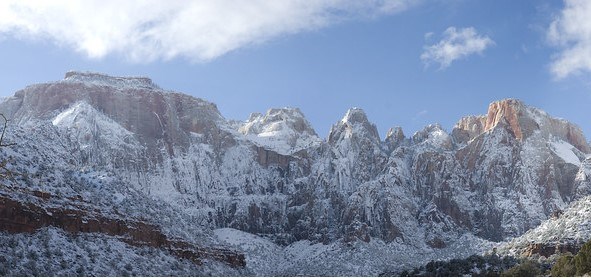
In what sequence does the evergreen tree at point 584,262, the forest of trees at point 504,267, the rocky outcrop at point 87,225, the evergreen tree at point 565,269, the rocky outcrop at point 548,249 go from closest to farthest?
1. the rocky outcrop at point 87,225
2. the evergreen tree at point 584,262
3. the evergreen tree at point 565,269
4. the forest of trees at point 504,267
5. the rocky outcrop at point 548,249

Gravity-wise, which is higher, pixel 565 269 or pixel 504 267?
pixel 504 267

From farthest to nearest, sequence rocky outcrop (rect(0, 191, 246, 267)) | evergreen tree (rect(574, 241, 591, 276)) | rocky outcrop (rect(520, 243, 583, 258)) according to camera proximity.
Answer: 1. rocky outcrop (rect(520, 243, 583, 258))
2. evergreen tree (rect(574, 241, 591, 276))
3. rocky outcrop (rect(0, 191, 246, 267))

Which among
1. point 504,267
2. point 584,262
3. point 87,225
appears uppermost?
point 87,225

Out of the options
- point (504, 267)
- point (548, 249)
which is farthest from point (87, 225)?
point (548, 249)

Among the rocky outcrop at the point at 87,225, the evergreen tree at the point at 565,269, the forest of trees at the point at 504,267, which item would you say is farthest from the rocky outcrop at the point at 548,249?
the rocky outcrop at the point at 87,225

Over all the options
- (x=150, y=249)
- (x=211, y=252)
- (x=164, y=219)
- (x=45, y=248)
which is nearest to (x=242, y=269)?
(x=211, y=252)

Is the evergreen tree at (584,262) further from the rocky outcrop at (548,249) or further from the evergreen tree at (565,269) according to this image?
the rocky outcrop at (548,249)

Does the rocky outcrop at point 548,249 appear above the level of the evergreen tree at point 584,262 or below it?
above

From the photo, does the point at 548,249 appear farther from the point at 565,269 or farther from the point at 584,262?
the point at 584,262

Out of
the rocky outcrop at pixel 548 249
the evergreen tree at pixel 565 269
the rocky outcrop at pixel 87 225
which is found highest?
the rocky outcrop at pixel 87 225

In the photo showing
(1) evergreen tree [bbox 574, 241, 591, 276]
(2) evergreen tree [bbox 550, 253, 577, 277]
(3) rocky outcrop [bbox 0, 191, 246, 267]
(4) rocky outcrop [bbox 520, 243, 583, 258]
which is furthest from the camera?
(4) rocky outcrop [bbox 520, 243, 583, 258]

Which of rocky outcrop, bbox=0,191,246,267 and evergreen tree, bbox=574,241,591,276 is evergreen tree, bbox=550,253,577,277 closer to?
evergreen tree, bbox=574,241,591,276

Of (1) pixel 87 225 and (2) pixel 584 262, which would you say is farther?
(1) pixel 87 225

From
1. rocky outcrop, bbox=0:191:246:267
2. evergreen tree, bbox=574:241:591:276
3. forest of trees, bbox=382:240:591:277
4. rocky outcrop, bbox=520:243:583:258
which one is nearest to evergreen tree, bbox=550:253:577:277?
forest of trees, bbox=382:240:591:277
